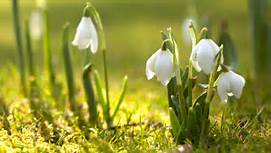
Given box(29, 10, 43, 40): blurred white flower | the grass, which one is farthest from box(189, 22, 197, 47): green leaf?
box(29, 10, 43, 40): blurred white flower

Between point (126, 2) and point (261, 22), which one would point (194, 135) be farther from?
point (126, 2)

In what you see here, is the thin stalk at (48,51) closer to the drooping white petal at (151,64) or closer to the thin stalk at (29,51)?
the thin stalk at (29,51)

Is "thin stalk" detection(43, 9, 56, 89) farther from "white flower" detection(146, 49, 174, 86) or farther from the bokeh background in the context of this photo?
"white flower" detection(146, 49, 174, 86)

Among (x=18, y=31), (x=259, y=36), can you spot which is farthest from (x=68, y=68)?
(x=259, y=36)

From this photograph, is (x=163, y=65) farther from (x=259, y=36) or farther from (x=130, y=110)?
(x=259, y=36)

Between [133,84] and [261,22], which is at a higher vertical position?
[261,22]

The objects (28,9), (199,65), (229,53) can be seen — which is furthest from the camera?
(28,9)

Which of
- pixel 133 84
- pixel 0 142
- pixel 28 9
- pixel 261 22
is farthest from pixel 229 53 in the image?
pixel 28 9

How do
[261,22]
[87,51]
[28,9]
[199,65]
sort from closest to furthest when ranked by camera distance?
[199,65] < [87,51] < [261,22] < [28,9]

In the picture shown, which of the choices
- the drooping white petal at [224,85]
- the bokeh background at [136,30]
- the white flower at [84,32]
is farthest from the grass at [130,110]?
the white flower at [84,32]
